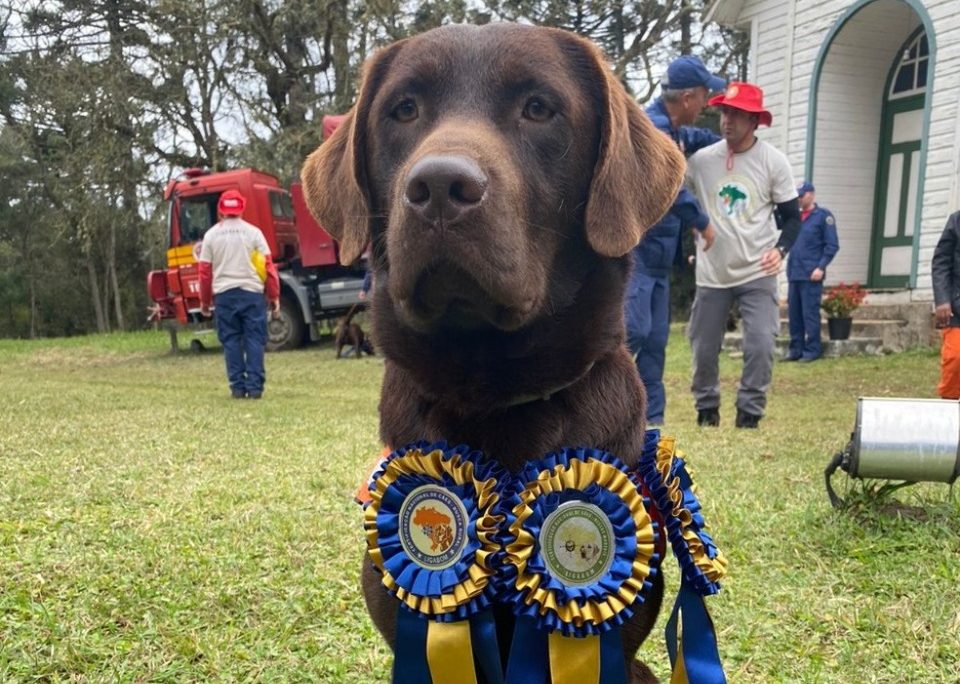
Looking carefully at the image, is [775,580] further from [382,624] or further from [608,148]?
[608,148]

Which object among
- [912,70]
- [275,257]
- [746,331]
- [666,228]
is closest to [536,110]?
[666,228]

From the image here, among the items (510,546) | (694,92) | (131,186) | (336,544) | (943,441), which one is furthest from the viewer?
(131,186)

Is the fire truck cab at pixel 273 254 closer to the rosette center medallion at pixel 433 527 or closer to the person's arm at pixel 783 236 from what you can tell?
the person's arm at pixel 783 236

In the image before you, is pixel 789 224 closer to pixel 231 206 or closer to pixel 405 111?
pixel 405 111

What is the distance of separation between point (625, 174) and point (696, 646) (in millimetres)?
1029

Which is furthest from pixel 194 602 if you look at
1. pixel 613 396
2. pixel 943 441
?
pixel 943 441

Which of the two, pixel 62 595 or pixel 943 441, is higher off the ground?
pixel 943 441

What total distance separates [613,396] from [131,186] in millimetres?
18560

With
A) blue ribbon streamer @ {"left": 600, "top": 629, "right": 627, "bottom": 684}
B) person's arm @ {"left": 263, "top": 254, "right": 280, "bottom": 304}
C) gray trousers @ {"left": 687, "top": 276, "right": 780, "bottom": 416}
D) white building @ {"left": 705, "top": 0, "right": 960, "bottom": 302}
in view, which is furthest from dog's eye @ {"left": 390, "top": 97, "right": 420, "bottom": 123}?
white building @ {"left": 705, "top": 0, "right": 960, "bottom": 302}

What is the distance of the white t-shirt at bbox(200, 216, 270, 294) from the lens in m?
7.18

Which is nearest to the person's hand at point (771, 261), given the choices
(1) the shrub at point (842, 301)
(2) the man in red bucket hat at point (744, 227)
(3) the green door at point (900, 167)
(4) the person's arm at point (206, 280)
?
(2) the man in red bucket hat at point (744, 227)

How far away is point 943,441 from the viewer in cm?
258

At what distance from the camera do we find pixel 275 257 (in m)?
14.9

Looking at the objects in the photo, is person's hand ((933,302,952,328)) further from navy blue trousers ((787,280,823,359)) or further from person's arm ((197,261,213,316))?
person's arm ((197,261,213,316))
